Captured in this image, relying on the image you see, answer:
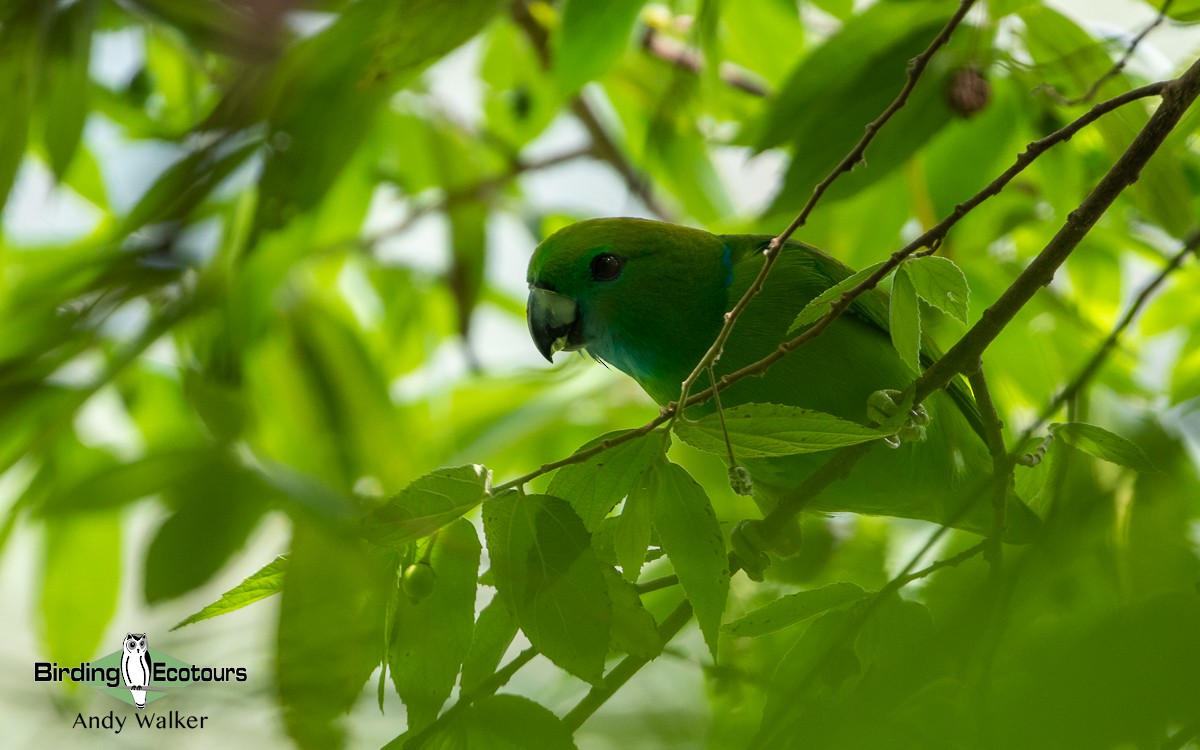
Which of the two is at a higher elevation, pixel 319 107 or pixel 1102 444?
pixel 319 107

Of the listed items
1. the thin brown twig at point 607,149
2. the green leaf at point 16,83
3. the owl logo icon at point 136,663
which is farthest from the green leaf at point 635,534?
the thin brown twig at point 607,149

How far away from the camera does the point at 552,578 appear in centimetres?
92

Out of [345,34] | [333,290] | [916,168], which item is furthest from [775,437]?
[333,290]

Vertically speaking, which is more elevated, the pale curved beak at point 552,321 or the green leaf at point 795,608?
the green leaf at point 795,608

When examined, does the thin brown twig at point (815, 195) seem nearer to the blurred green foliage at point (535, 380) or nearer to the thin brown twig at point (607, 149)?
the blurred green foliage at point (535, 380)

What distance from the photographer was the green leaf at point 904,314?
39.5 inches

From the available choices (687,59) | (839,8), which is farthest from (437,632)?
(687,59)

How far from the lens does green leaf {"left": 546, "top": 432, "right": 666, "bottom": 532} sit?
1.02 m

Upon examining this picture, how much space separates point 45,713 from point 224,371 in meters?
1.19

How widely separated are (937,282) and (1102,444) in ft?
0.73

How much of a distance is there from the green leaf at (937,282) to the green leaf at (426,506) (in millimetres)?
472

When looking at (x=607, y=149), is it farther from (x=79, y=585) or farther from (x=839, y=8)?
(x=79, y=585)

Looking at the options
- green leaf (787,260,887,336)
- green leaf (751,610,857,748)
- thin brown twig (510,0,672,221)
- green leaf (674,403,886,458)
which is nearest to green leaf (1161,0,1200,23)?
green leaf (787,260,887,336)

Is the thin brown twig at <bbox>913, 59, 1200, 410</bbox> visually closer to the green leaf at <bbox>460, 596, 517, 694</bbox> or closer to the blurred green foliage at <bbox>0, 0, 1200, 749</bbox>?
the blurred green foliage at <bbox>0, 0, 1200, 749</bbox>
